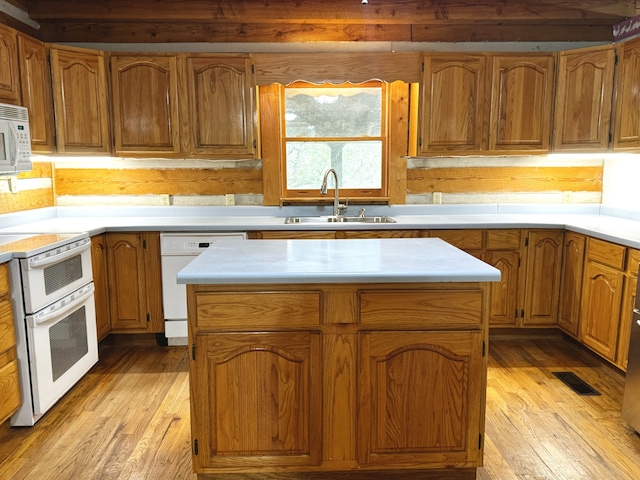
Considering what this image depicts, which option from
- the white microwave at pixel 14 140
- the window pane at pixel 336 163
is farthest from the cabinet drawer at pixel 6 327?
the window pane at pixel 336 163

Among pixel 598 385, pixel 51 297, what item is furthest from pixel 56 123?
pixel 598 385

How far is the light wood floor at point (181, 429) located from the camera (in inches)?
83.5

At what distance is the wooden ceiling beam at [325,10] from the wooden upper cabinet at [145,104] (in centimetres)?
34

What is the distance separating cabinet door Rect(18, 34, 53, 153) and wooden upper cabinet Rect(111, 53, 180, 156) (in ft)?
1.35

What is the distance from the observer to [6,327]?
228 centimetres

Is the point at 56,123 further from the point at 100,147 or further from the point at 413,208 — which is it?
the point at 413,208

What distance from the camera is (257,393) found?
5.99 ft

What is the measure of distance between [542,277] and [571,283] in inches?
7.7

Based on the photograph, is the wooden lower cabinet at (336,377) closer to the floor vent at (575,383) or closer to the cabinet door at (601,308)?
the floor vent at (575,383)

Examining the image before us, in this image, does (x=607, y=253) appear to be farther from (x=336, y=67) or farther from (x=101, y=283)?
(x=101, y=283)

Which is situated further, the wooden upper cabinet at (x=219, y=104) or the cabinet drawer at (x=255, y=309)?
the wooden upper cabinet at (x=219, y=104)

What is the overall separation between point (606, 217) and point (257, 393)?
10.7 feet

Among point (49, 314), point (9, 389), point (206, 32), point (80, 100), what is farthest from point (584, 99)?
point (9, 389)

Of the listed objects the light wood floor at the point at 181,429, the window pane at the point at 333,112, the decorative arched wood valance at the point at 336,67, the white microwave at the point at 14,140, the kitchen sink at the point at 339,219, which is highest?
the decorative arched wood valance at the point at 336,67
